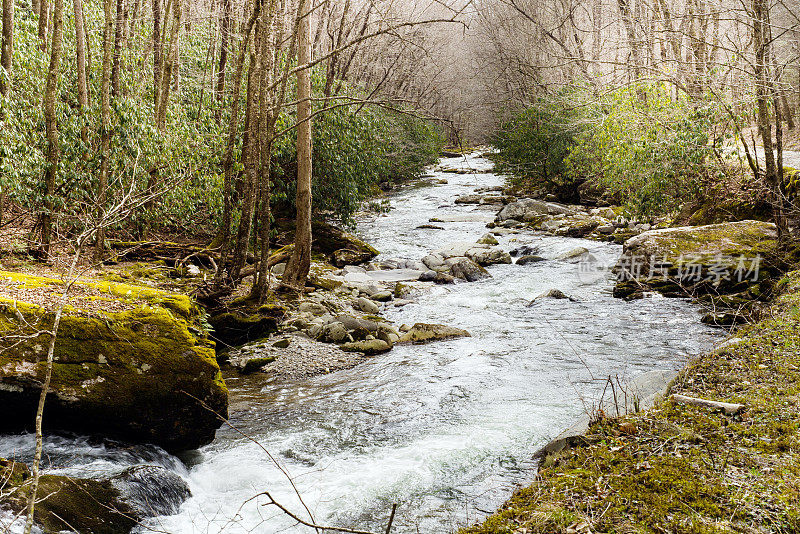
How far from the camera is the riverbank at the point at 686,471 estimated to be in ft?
8.57

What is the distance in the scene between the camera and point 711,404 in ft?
12.1

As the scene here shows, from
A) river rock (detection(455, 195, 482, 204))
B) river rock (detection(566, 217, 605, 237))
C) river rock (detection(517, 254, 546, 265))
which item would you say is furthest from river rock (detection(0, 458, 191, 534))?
river rock (detection(455, 195, 482, 204))

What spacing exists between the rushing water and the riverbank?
93 centimetres

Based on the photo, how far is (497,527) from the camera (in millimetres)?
2721

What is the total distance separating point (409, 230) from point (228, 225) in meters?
10.1

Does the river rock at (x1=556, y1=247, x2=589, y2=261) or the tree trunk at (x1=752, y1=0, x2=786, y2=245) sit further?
the river rock at (x1=556, y1=247, x2=589, y2=261)

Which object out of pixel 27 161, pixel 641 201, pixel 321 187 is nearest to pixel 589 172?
pixel 641 201

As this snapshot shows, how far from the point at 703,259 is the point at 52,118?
9445mm

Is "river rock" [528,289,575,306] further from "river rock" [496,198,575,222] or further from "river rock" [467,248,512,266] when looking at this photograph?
"river rock" [496,198,575,222]

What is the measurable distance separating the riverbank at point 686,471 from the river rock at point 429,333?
14.6ft

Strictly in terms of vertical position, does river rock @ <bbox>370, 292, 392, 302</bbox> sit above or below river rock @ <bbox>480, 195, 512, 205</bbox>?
below

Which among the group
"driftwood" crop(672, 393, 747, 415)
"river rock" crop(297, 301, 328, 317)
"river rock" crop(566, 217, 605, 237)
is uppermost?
"river rock" crop(566, 217, 605, 237)

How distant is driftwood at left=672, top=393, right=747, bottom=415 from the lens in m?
3.56

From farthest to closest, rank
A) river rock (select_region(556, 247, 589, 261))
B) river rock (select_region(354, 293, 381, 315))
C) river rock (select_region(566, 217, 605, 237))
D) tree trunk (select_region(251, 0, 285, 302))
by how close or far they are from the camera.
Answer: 1. river rock (select_region(566, 217, 605, 237))
2. river rock (select_region(556, 247, 589, 261))
3. river rock (select_region(354, 293, 381, 315))
4. tree trunk (select_region(251, 0, 285, 302))
